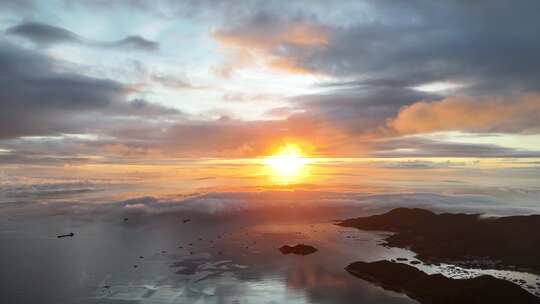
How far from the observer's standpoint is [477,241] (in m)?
131

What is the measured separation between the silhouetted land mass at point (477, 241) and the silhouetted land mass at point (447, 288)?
27516mm

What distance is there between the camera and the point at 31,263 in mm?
120625

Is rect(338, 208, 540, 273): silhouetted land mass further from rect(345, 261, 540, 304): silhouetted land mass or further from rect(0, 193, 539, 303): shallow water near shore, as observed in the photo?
rect(345, 261, 540, 304): silhouetted land mass

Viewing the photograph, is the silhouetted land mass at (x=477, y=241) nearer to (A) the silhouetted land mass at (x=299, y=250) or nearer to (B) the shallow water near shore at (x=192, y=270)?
(B) the shallow water near shore at (x=192, y=270)

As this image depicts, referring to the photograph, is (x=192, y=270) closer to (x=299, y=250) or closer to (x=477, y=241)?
(x=299, y=250)

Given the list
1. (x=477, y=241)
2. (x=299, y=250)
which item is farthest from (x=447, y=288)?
(x=299, y=250)

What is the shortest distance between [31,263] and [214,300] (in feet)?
258

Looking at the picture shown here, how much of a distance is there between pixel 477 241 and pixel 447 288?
63577 mm

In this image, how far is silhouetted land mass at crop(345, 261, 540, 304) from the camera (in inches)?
2847

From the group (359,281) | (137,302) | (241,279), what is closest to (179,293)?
(137,302)

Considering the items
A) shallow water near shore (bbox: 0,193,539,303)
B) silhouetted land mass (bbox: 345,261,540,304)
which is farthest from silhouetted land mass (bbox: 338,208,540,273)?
silhouetted land mass (bbox: 345,261,540,304)

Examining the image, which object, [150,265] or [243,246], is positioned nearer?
[150,265]

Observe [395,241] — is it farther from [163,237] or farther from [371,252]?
[163,237]

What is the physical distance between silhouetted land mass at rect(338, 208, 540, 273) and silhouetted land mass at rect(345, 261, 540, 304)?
2752 cm
